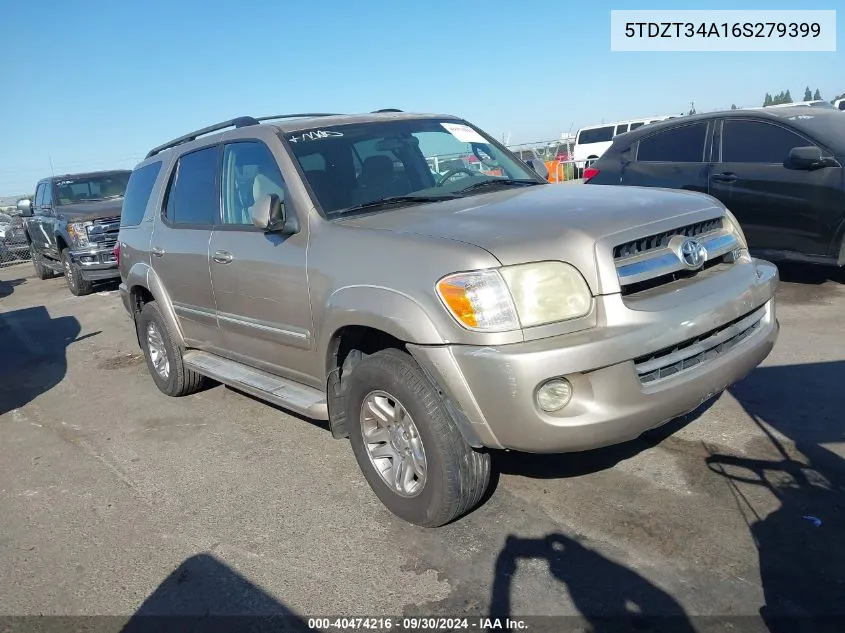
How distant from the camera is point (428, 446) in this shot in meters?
2.95

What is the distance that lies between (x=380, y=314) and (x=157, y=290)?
286 centimetres

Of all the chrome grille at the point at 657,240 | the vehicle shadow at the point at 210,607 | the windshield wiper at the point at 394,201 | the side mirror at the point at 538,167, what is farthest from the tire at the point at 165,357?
the chrome grille at the point at 657,240

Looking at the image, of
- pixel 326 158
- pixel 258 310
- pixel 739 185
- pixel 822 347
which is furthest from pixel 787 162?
pixel 258 310

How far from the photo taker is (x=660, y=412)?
2.79 meters

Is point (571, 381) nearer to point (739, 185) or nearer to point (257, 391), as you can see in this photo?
point (257, 391)

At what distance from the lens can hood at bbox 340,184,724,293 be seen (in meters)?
2.79

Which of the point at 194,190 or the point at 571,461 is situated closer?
the point at 571,461

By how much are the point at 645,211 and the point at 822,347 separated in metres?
2.77

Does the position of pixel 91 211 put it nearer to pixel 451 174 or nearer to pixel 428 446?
pixel 451 174

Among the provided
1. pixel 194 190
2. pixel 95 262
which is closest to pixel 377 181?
pixel 194 190

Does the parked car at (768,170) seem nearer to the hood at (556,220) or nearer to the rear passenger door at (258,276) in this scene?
the hood at (556,220)

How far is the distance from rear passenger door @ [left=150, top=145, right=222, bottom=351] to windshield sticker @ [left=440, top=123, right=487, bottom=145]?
153 centimetres

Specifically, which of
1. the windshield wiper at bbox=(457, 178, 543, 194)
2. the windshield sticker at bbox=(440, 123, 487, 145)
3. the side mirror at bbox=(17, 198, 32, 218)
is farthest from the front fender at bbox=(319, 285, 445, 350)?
the side mirror at bbox=(17, 198, 32, 218)

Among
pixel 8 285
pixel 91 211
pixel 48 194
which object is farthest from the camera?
pixel 8 285
